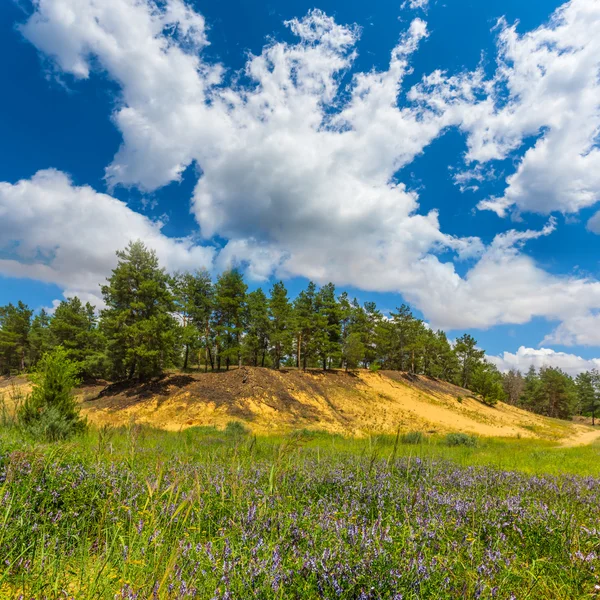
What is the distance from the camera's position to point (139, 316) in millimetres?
30844

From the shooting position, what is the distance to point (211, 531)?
3.18 meters

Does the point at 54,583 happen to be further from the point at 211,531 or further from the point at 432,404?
the point at 432,404

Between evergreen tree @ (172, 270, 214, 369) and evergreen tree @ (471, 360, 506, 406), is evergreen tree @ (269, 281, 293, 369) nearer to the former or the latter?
evergreen tree @ (172, 270, 214, 369)

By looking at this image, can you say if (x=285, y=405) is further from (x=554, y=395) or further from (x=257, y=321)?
(x=554, y=395)

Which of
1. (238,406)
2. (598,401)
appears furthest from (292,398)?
(598,401)

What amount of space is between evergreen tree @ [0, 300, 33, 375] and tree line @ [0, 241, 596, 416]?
6.1 inches

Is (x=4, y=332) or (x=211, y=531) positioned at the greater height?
(x=4, y=332)

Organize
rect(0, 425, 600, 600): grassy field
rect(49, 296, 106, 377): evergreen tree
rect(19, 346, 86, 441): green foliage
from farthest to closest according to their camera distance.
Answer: rect(49, 296, 106, 377): evergreen tree
rect(19, 346, 86, 441): green foliage
rect(0, 425, 600, 600): grassy field

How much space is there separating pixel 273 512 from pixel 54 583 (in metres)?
1.70

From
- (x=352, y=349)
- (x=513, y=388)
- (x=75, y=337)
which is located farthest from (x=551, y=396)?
(x=75, y=337)

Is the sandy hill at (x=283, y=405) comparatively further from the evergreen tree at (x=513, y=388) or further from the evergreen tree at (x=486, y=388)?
the evergreen tree at (x=513, y=388)

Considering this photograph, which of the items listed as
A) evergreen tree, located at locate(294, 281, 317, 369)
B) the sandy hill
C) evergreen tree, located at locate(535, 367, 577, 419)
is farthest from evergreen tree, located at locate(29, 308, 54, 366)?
evergreen tree, located at locate(535, 367, 577, 419)

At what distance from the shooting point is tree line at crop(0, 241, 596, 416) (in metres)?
30.6

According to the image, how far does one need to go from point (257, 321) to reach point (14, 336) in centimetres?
3985
